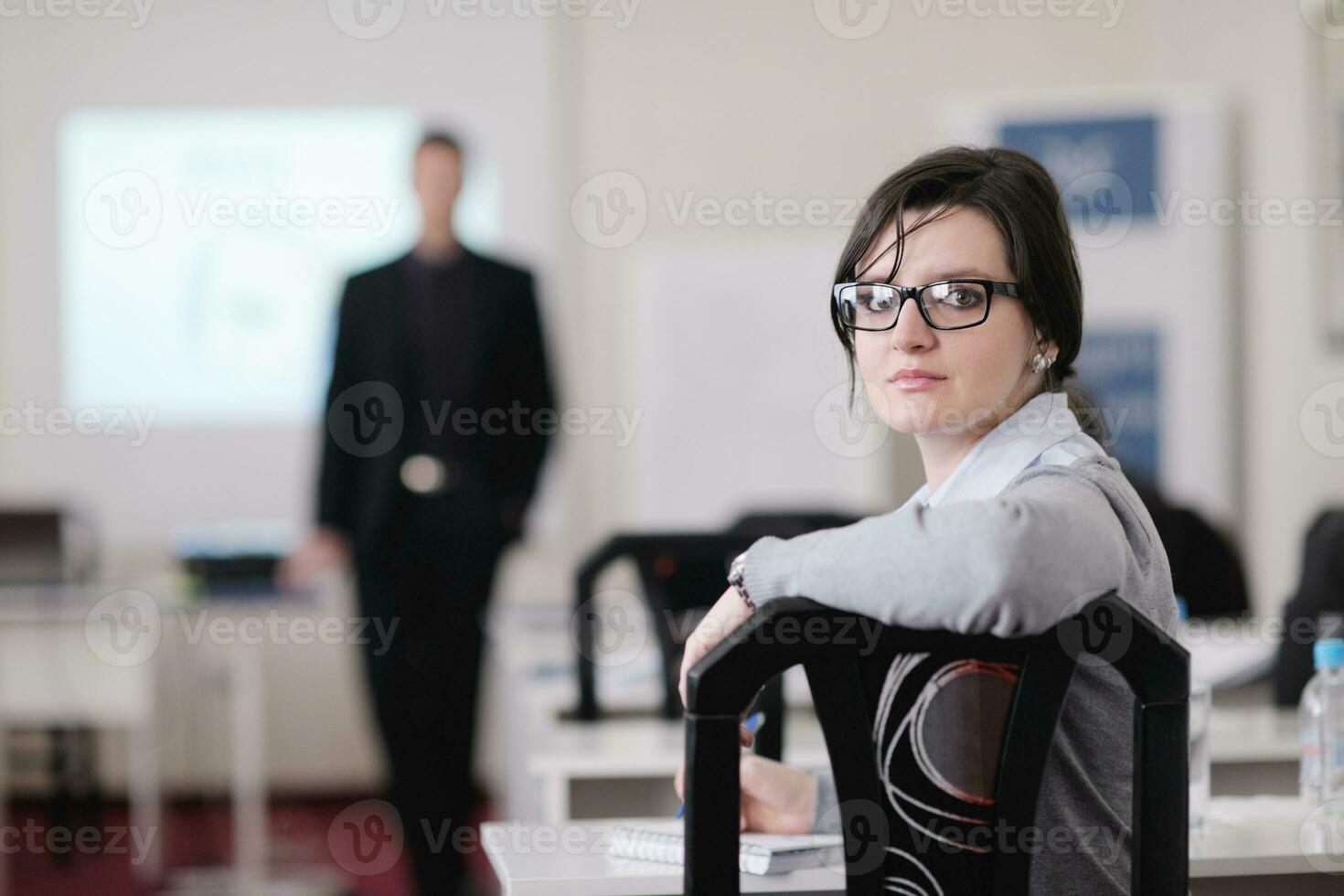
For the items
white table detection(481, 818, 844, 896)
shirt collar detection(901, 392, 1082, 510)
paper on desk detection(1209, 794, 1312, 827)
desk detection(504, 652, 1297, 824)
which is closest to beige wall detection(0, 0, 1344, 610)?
desk detection(504, 652, 1297, 824)

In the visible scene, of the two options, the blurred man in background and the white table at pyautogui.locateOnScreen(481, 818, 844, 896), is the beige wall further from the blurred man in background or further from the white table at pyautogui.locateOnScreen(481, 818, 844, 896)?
the white table at pyautogui.locateOnScreen(481, 818, 844, 896)

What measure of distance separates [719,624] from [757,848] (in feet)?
0.98

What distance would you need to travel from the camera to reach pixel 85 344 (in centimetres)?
531

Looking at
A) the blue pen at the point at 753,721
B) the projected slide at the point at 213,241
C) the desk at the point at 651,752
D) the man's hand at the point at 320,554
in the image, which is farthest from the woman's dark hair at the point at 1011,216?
the projected slide at the point at 213,241

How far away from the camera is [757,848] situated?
1.39 meters

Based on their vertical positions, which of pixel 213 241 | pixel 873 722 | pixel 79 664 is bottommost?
pixel 79 664

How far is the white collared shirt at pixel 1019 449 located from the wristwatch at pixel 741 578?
17 centimetres

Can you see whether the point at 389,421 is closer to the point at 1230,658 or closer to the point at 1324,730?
the point at 1230,658

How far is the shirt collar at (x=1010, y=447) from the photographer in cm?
127

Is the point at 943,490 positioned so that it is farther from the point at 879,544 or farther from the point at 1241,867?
the point at 1241,867

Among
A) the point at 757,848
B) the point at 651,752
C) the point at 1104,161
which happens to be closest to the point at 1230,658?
the point at 651,752

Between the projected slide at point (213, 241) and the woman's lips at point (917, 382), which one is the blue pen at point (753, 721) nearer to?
the woman's lips at point (917, 382)

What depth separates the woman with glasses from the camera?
1.02m

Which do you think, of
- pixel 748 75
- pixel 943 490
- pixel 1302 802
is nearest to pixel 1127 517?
pixel 943 490
